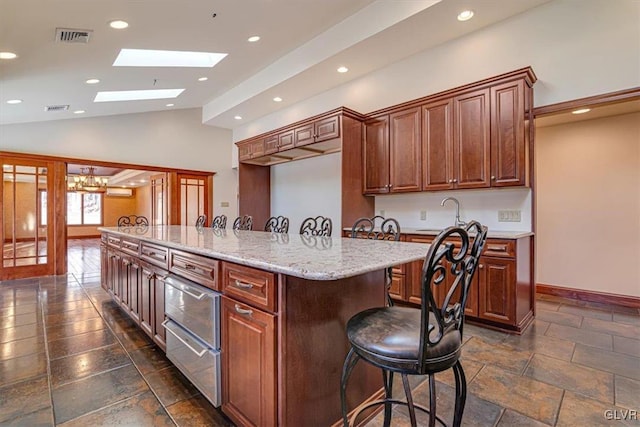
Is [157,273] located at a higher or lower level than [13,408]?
higher

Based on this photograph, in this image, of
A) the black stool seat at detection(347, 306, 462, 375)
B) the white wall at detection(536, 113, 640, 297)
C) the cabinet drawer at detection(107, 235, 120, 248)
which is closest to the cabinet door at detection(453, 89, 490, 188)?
the white wall at detection(536, 113, 640, 297)

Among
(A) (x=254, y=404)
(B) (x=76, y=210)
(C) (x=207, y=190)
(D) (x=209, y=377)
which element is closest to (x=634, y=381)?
(A) (x=254, y=404)

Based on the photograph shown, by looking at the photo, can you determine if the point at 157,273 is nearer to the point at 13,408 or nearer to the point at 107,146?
the point at 13,408

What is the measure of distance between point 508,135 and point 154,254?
3.22 metres

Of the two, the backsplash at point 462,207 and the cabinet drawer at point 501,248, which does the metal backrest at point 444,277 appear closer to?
the cabinet drawer at point 501,248

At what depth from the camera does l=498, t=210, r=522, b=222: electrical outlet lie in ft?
10.1

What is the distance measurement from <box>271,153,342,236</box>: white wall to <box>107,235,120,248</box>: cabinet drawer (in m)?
2.83

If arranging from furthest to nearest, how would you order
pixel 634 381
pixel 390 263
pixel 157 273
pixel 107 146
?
pixel 107 146 < pixel 157 273 < pixel 634 381 < pixel 390 263

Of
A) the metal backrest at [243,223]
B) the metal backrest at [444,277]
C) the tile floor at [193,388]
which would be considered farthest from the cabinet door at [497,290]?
the metal backrest at [243,223]

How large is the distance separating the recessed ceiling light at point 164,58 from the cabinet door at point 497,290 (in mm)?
4203

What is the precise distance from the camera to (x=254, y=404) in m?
1.32

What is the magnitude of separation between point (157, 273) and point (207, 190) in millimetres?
5362

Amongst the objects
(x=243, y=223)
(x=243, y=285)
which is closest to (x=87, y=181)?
(x=243, y=223)

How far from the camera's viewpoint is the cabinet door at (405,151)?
3514 millimetres
